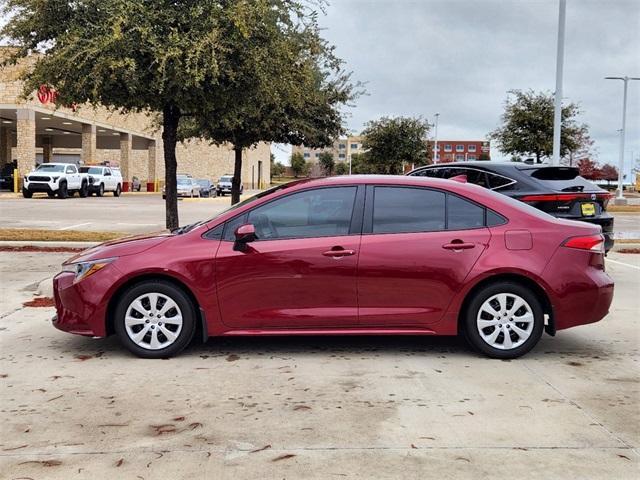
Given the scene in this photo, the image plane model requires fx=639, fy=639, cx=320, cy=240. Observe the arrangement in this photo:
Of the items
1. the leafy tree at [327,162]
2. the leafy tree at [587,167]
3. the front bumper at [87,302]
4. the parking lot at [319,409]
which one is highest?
the leafy tree at [327,162]

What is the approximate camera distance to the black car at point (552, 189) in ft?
28.3

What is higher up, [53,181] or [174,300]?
[53,181]

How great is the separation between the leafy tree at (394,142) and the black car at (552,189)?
30645 mm

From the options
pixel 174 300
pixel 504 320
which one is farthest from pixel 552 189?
pixel 174 300

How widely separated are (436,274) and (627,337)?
2487mm

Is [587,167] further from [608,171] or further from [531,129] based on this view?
[531,129]

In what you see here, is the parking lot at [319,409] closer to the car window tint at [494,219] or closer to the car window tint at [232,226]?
the car window tint at [232,226]

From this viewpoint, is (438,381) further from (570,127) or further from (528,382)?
(570,127)

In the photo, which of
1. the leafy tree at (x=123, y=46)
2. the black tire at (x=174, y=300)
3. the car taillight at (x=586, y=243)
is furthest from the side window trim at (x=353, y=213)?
the leafy tree at (x=123, y=46)

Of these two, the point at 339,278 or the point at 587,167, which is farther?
the point at 587,167

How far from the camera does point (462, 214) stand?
568cm

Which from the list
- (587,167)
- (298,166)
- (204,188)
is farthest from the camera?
(298,166)

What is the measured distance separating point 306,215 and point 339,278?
647 millimetres

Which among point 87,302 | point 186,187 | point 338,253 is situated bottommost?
point 87,302
